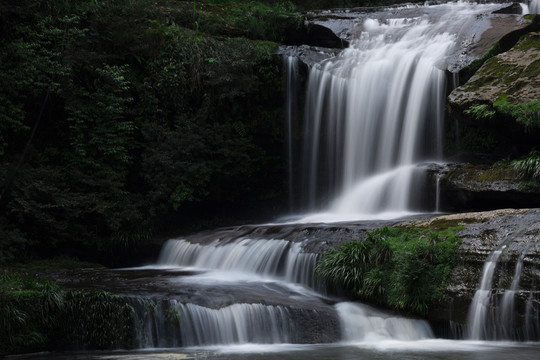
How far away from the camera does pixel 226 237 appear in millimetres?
13875

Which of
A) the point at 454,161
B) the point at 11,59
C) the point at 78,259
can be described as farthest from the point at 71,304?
the point at 454,161

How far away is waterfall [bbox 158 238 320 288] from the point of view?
36.2 feet

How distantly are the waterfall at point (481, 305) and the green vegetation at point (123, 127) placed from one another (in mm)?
9552

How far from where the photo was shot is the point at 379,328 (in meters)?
8.87

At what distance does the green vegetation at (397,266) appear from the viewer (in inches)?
354

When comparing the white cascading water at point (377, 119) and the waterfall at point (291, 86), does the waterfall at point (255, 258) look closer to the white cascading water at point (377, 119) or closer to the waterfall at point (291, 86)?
the white cascading water at point (377, 119)

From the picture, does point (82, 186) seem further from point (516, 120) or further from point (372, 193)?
point (516, 120)

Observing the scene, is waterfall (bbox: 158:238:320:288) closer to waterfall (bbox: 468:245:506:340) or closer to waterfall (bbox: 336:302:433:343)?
waterfall (bbox: 336:302:433:343)

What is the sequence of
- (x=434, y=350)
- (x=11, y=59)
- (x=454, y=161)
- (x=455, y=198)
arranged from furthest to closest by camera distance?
1. (x=454, y=161)
2. (x=11, y=59)
3. (x=455, y=198)
4. (x=434, y=350)

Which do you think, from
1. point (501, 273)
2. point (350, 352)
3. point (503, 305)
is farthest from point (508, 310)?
point (350, 352)

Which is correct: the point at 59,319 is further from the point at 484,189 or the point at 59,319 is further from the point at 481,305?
the point at 484,189

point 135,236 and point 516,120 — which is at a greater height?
point 516,120

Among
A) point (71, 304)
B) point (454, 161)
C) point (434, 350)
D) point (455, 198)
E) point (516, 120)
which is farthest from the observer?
point (454, 161)

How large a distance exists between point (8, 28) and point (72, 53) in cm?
175
